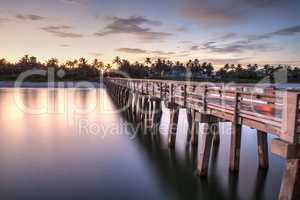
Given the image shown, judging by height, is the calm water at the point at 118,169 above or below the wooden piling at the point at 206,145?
below

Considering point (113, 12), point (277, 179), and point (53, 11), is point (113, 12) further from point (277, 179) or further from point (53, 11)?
point (277, 179)

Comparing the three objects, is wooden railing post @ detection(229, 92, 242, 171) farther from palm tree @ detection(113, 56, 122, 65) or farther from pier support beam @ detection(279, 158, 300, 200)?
palm tree @ detection(113, 56, 122, 65)

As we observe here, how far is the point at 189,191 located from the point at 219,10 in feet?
78.0

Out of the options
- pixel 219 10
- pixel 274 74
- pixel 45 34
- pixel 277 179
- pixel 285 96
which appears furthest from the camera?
pixel 274 74

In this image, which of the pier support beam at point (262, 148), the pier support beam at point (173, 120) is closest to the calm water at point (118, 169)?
the pier support beam at point (262, 148)

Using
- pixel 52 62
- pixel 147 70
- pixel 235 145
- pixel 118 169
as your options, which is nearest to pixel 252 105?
pixel 235 145

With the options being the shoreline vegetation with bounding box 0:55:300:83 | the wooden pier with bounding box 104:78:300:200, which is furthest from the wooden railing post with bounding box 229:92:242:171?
the shoreline vegetation with bounding box 0:55:300:83

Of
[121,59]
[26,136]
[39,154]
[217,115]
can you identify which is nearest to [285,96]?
[217,115]

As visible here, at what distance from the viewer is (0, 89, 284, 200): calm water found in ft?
27.9

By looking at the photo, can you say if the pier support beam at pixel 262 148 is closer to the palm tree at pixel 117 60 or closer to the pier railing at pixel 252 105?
the pier railing at pixel 252 105

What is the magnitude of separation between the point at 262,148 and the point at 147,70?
10958 centimetres

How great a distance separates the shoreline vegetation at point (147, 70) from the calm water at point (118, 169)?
78.5m

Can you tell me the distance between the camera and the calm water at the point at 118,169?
8492mm

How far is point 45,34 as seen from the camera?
4181 centimetres
